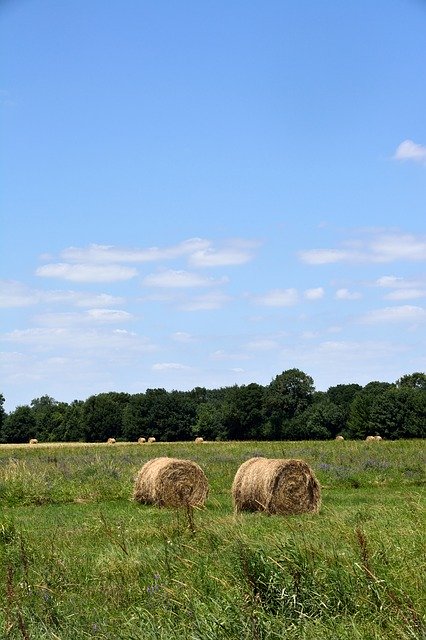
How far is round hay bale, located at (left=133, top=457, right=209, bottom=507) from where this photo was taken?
72.2 ft

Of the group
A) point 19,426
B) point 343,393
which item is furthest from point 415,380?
point 19,426

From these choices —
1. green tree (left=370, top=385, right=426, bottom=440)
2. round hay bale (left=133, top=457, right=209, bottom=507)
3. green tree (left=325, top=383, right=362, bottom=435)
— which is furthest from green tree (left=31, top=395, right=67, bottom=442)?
round hay bale (left=133, top=457, right=209, bottom=507)

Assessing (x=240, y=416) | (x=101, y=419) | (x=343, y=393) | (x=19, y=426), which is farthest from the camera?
(x=343, y=393)

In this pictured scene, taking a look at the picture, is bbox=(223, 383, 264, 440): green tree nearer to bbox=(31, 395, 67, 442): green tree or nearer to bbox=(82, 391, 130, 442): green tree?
bbox=(82, 391, 130, 442): green tree

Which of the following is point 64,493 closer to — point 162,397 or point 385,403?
point 385,403

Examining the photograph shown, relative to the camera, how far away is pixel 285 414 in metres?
112

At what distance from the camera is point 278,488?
2014 cm

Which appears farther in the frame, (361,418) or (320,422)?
(320,422)

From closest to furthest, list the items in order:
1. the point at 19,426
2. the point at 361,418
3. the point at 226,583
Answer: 1. the point at 226,583
2. the point at 361,418
3. the point at 19,426

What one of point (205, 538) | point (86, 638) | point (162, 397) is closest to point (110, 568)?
point (205, 538)

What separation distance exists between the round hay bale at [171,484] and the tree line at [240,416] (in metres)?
71.5

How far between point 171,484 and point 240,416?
8281 cm

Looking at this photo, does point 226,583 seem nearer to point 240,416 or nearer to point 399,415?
point 399,415

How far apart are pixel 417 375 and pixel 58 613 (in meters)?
135
